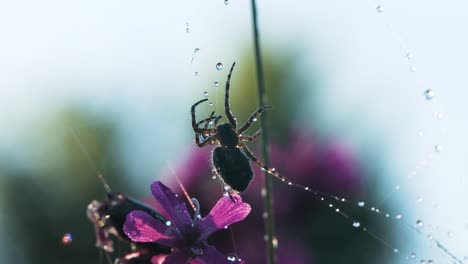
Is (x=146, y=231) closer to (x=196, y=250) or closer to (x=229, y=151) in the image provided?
(x=196, y=250)

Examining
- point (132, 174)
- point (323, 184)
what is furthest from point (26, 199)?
point (323, 184)

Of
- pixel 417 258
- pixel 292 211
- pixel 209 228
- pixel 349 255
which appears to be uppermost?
pixel 209 228

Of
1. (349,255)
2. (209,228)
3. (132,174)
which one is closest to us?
(209,228)

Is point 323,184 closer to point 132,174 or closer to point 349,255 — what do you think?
point 349,255

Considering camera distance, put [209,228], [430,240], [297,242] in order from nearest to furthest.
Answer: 1. [209,228]
2. [430,240]
3. [297,242]

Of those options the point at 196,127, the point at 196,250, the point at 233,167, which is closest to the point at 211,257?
the point at 196,250

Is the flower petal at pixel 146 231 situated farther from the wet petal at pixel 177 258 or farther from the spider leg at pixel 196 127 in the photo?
the spider leg at pixel 196 127

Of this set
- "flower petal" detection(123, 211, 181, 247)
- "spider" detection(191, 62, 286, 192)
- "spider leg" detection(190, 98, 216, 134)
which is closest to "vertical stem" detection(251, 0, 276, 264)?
"spider" detection(191, 62, 286, 192)
